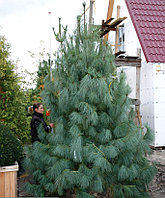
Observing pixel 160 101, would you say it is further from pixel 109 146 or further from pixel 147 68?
pixel 109 146

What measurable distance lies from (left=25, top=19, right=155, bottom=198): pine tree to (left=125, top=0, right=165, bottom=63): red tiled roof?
4.73 meters

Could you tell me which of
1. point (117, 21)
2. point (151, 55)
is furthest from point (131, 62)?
point (117, 21)

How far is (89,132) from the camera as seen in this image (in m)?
3.75

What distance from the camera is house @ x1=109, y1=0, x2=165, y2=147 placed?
8430 millimetres

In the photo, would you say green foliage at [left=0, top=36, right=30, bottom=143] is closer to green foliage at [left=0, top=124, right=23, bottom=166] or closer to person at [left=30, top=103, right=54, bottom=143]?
person at [left=30, top=103, right=54, bottom=143]

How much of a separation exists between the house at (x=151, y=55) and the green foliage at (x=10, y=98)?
3.73 meters

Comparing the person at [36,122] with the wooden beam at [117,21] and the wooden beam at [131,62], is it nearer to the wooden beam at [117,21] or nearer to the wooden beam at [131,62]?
the wooden beam at [131,62]

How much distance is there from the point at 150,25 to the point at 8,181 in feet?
23.6

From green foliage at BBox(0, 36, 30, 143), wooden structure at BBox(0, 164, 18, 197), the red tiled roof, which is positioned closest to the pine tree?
wooden structure at BBox(0, 164, 18, 197)

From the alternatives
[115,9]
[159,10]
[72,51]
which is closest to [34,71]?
[115,9]

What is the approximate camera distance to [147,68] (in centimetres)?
887

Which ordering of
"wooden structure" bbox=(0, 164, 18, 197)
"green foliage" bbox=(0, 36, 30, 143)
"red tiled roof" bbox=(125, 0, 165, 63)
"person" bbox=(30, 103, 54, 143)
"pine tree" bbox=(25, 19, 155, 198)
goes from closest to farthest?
"pine tree" bbox=(25, 19, 155, 198)
"wooden structure" bbox=(0, 164, 18, 197)
"person" bbox=(30, 103, 54, 143)
"green foliage" bbox=(0, 36, 30, 143)
"red tiled roof" bbox=(125, 0, 165, 63)

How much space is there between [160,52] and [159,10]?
2.21m

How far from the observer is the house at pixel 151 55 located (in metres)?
8.43
